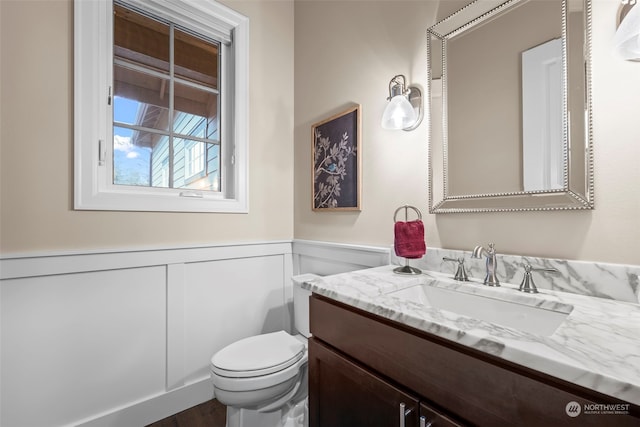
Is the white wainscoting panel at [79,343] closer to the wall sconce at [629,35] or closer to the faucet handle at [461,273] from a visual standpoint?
the faucet handle at [461,273]

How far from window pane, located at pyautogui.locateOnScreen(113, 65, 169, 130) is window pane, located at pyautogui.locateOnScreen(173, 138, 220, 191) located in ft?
0.51

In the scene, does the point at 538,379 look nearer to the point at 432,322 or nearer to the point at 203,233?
the point at 432,322

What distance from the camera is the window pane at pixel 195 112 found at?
1.71m

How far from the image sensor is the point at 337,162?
1.68 m

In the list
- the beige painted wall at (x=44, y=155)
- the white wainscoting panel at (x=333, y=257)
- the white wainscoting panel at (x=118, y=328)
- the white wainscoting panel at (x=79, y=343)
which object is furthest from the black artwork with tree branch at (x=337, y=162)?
the white wainscoting panel at (x=79, y=343)

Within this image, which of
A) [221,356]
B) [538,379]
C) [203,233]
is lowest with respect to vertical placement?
[221,356]

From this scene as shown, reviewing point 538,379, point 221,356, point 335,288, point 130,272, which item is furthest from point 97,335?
point 538,379

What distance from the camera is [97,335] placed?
1366 millimetres

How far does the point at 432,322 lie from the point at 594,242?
0.59 m

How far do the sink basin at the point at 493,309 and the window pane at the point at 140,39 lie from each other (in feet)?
5.78

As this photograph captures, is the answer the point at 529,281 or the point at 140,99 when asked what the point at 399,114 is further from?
the point at 140,99

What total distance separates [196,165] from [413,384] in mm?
1629

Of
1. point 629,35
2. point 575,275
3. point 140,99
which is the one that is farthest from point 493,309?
point 140,99

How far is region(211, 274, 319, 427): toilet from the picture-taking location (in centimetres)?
118
